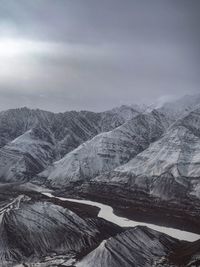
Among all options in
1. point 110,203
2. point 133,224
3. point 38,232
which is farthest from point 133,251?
point 110,203

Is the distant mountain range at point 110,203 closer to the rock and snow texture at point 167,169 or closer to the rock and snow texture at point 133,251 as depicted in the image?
the rock and snow texture at point 133,251

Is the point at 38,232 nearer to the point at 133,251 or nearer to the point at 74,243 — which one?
the point at 74,243

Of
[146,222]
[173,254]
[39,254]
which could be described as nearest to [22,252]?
[39,254]

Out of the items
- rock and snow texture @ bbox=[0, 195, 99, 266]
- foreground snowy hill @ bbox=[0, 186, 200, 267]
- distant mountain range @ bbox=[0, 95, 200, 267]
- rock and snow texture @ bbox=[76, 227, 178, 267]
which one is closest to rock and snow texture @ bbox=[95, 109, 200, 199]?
distant mountain range @ bbox=[0, 95, 200, 267]

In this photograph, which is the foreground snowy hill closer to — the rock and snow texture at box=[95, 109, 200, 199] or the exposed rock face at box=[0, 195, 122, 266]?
the exposed rock face at box=[0, 195, 122, 266]

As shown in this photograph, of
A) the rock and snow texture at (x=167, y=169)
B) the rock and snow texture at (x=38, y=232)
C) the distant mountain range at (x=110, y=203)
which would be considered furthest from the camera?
the rock and snow texture at (x=167, y=169)

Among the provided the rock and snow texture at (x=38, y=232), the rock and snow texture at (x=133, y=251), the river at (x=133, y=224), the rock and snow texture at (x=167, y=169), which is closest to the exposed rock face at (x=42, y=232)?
the rock and snow texture at (x=38, y=232)

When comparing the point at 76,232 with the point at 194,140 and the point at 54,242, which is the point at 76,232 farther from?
the point at 194,140
